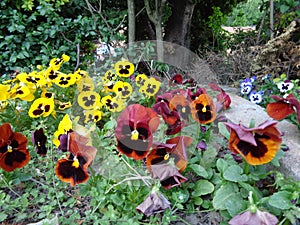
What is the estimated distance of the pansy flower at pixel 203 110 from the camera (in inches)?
54.9

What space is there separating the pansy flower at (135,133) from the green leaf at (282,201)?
0.46 metres

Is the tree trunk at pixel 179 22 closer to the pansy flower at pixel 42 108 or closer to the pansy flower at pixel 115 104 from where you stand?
the pansy flower at pixel 115 104

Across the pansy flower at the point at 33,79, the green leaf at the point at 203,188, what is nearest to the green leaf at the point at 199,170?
the green leaf at the point at 203,188

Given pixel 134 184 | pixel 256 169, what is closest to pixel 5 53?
pixel 134 184

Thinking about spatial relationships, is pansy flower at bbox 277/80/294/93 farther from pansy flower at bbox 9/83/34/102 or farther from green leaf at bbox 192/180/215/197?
pansy flower at bbox 9/83/34/102

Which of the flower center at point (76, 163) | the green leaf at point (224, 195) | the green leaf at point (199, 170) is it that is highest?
the flower center at point (76, 163)

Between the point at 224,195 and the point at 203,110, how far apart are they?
390 millimetres

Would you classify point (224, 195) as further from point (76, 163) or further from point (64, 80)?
point (64, 80)

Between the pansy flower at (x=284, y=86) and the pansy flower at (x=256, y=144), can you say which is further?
the pansy flower at (x=284, y=86)

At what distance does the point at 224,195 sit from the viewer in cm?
119

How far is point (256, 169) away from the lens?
4.20ft

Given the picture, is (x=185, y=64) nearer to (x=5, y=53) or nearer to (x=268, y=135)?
(x=5, y=53)

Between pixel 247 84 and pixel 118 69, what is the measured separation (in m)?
1.29

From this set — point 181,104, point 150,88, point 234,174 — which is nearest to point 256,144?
point 234,174
